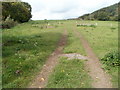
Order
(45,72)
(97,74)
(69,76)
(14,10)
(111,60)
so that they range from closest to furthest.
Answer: (69,76) < (97,74) < (45,72) < (111,60) < (14,10)

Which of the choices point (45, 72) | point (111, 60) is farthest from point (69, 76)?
point (111, 60)

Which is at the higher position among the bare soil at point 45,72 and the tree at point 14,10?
the tree at point 14,10

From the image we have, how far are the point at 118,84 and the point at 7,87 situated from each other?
6.11m

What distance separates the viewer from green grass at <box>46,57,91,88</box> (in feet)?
33.6

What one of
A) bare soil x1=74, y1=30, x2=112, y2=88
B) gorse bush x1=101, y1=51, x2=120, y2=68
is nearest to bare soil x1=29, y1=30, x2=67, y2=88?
bare soil x1=74, y1=30, x2=112, y2=88

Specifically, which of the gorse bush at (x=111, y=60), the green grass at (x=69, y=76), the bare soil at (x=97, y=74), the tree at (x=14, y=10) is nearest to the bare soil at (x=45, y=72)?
the green grass at (x=69, y=76)

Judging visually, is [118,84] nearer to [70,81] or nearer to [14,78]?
[70,81]

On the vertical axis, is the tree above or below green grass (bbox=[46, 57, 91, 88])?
above

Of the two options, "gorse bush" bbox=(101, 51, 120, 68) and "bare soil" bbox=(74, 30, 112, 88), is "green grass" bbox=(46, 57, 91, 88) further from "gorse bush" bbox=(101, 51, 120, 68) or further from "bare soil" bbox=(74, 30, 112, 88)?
"gorse bush" bbox=(101, 51, 120, 68)

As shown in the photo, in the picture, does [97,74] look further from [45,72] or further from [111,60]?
[45,72]

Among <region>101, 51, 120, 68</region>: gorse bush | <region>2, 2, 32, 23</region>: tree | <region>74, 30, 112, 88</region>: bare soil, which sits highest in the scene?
<region>2, 2, 32, 23</region>: tree

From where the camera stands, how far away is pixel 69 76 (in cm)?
1127

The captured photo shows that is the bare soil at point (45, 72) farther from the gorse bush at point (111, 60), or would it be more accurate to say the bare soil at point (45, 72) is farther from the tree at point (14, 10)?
the tree at point (14, 10)

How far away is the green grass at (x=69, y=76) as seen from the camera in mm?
10250
